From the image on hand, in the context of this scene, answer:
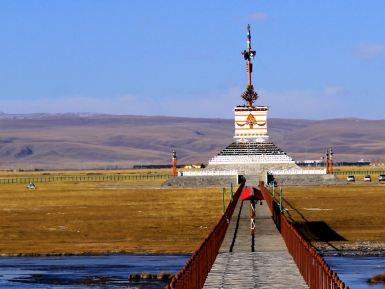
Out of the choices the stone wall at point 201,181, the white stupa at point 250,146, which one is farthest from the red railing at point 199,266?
the white stupa at point 250,146

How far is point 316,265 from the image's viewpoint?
28594 mm

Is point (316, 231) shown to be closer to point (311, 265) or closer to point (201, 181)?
point (311, 265)

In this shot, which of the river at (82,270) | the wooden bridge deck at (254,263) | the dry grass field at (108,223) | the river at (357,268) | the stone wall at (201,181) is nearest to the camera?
the wooden bridge deck at (254,263)

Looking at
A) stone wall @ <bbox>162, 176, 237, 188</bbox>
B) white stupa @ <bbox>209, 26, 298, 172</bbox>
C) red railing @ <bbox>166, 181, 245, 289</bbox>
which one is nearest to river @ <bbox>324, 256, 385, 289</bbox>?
red railing @ <bbox>166, 181, 245, 289</bbox>

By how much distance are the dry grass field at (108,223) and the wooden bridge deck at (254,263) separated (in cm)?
787

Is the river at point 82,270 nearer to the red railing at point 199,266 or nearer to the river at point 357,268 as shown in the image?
the red railing at point 199,266

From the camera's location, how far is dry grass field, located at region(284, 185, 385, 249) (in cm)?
5796

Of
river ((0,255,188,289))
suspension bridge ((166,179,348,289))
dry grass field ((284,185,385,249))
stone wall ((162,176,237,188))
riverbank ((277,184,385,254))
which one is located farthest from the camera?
stone wall ((162,176,237,188))

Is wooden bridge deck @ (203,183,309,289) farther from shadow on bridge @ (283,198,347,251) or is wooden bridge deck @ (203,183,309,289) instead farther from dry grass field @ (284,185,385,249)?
dry grass field @ (284,185,385,249)

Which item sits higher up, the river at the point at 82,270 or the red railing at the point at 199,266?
the red railing at the point at 199,266

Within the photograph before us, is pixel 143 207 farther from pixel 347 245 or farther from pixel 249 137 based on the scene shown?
pixel 249 137

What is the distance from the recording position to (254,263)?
35969 mm

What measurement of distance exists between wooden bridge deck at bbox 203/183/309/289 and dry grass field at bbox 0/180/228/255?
7.87 meters

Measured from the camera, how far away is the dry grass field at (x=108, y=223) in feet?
183
